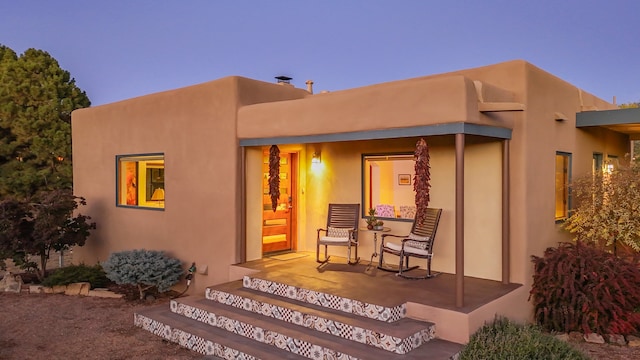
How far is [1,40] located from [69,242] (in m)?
12.4

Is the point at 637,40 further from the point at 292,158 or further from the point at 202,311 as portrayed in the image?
the point at 202,311

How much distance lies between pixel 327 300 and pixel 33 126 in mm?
14288

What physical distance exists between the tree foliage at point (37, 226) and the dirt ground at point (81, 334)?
1.04m

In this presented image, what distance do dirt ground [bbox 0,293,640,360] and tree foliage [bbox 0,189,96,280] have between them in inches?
41.1

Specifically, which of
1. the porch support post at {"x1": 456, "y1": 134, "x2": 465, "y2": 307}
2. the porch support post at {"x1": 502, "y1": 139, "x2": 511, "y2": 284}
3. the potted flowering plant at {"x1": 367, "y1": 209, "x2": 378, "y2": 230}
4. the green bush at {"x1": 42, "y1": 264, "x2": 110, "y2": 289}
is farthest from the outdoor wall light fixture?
the porch support post at {"x1": 502, "y1": 139, "x2": 511, "y2": 284}

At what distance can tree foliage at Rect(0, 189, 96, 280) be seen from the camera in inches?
352

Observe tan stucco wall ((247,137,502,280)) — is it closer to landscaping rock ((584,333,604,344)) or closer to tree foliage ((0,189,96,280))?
landscaping rock ((584,333,604,344))

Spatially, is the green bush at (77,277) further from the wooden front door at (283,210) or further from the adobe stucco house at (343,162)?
the wooden front door at (283,210)

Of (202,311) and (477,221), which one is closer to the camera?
(202,311)

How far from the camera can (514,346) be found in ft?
16.0

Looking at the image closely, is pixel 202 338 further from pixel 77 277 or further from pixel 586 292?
pixel 586 292

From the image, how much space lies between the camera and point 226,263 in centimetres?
814

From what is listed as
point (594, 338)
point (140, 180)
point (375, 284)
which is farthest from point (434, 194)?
point (140, 180)

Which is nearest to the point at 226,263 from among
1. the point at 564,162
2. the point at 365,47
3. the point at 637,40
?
the point at 564,162
